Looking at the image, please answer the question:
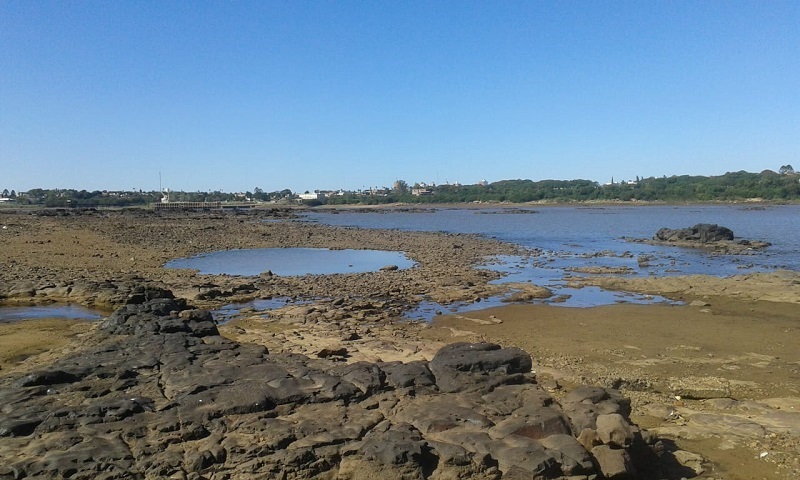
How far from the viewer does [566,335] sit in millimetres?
14117

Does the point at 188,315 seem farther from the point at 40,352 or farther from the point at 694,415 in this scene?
the point at 694,415

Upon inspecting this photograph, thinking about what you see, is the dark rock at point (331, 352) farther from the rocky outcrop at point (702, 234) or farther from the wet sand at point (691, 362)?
the rocky outcrop at point (702, 234)

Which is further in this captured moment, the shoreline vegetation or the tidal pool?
the tidal pool

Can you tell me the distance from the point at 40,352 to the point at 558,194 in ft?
572

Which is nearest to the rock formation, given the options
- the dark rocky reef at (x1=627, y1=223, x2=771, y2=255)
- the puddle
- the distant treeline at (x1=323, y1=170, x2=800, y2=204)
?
the dark rocky reef at (x1=627, y1=223, x2=771, y2=255)

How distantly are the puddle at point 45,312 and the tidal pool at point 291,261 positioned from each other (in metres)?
9.22

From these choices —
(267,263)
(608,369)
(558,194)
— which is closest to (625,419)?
(608,369)

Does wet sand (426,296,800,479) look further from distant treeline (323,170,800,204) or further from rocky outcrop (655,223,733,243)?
distant treeline (323,170,800,204)

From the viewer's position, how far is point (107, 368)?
345 inches

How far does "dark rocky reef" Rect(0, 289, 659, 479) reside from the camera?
5.86 meters

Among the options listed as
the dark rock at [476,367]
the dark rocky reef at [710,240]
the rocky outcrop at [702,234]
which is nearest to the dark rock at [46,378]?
the dark rock at [476,367]

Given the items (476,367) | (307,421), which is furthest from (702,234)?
(307,421)

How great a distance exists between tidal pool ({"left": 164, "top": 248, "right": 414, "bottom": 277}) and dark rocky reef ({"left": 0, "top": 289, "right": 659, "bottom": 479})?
17749 millimetres

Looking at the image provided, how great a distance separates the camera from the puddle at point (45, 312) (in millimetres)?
15539
